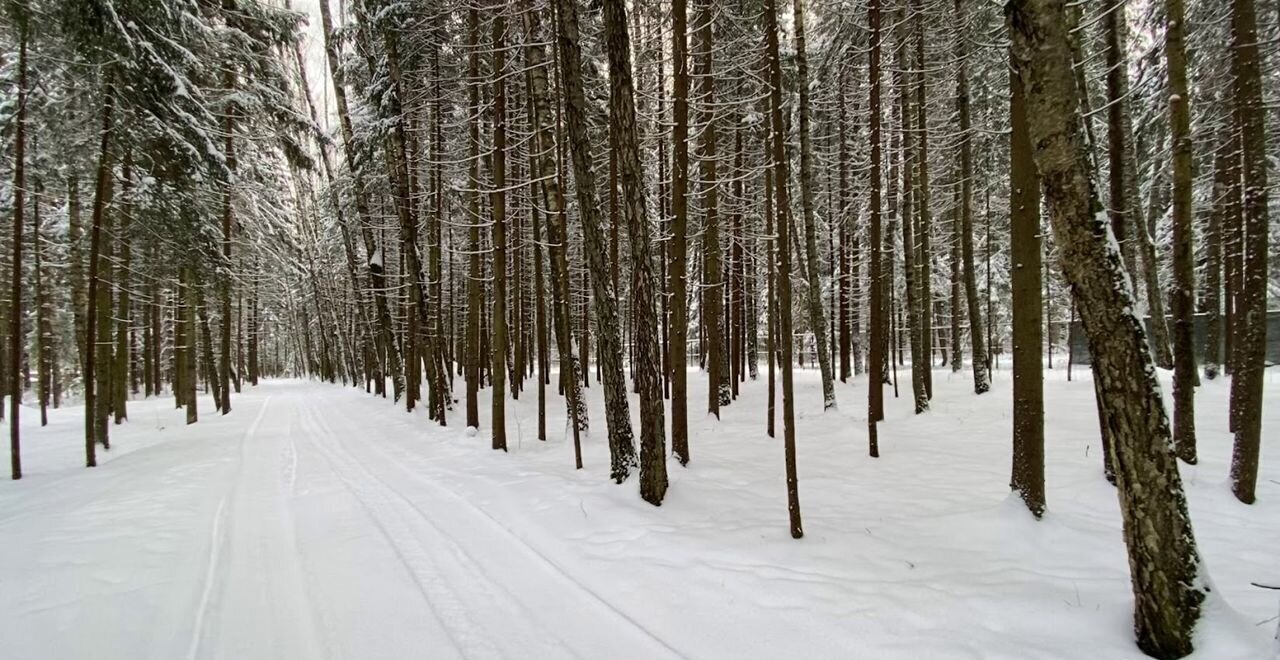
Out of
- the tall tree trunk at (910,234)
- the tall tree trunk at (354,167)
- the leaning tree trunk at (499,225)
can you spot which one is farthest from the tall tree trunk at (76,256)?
the tall tree trunk at (910,234)

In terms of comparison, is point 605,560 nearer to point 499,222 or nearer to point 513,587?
point 513,587

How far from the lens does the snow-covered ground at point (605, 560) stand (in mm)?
3455

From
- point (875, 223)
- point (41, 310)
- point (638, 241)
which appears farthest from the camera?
point (41, 310)

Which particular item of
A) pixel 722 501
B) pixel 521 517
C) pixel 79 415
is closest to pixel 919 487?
pixel 722 501

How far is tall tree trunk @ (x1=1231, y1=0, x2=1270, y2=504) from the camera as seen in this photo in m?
5.39

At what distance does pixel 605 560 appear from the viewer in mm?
4781

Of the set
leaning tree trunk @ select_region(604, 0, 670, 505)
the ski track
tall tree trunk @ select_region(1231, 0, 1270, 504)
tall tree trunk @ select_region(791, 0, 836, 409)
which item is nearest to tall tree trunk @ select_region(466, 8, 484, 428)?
leaning tree trunk @ select_region(604, 0, 670, 505)

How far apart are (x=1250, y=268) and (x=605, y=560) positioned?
6763 millimetres

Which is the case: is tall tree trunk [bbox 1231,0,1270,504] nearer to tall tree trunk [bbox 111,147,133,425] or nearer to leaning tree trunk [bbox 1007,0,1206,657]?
leaning tree trunk [bbox 1007,0,1206,657]

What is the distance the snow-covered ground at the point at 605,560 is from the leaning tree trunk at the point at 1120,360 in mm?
226

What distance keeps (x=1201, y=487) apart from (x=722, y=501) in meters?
5.15

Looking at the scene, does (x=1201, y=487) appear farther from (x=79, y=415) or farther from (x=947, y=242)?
(x=79, y=415)

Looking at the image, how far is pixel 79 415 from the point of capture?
20.3m

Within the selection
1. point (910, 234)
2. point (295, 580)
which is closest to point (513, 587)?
point (295, 580)
